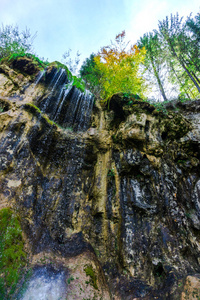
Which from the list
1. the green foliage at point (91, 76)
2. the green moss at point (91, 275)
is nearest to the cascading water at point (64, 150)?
the green moss at point (91, 275)

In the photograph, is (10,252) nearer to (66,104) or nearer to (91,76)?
(66,104)

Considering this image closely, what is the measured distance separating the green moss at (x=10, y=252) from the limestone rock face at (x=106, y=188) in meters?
0.31

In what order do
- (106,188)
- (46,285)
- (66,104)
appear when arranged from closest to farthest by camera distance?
(46,285) < (106,188) < (66,104)

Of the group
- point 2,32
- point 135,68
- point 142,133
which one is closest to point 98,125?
point 142,133

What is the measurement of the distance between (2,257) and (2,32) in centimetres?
1783

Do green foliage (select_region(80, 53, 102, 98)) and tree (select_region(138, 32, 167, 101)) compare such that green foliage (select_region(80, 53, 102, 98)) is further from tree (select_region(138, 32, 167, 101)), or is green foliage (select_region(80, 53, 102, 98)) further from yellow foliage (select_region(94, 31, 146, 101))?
tree (select_region(138, 32, 167, 101))

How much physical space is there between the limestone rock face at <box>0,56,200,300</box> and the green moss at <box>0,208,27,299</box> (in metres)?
0.31

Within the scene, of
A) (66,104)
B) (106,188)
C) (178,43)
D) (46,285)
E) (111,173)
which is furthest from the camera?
(178,43)

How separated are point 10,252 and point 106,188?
429 cm

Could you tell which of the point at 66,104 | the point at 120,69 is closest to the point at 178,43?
the point at 120,69

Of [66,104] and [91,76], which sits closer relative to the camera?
[66,104]

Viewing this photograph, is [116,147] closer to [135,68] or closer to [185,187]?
[185,187]

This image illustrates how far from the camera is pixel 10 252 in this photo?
496 centimetres

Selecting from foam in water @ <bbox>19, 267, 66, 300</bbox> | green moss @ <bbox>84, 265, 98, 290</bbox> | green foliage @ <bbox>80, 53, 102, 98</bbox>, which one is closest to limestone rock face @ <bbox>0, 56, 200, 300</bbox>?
green moss @ <bbox>84, 265, 98, 290</bbox>
